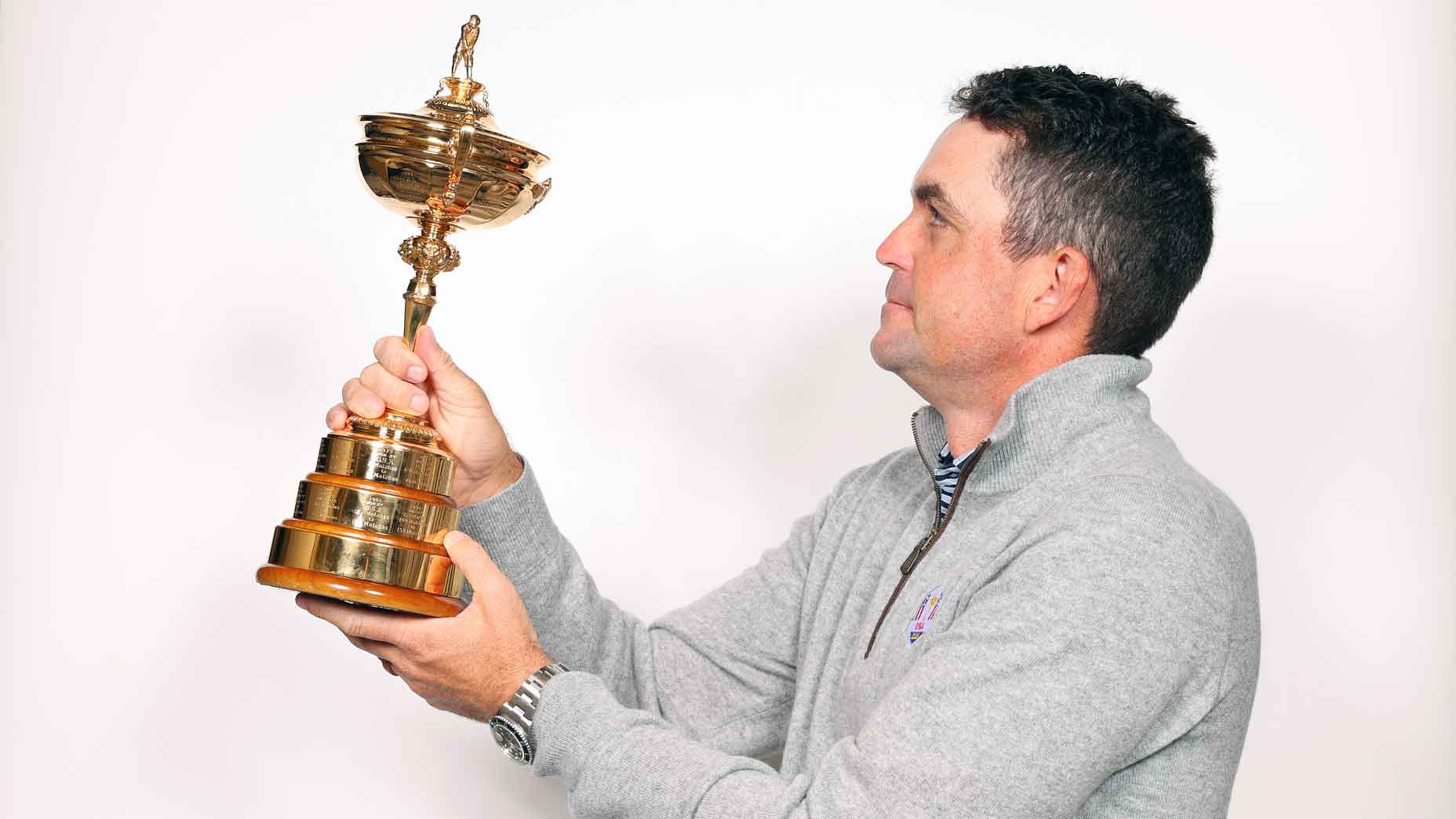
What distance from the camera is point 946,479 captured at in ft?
5.99

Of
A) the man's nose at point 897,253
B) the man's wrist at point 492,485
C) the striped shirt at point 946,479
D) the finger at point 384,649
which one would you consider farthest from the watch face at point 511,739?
the man's nose at point 897,253

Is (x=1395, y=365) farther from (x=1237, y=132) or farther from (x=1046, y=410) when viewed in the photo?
(x=1046, y=410)

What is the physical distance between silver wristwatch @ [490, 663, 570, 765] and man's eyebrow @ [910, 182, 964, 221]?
0.73 m

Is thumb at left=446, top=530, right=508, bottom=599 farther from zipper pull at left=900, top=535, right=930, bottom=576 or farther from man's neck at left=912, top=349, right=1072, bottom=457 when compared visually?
man's neck at left=912, top=349, right=1072, bottom=457

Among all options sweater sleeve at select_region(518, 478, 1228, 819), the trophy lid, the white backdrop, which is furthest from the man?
the white backdrop

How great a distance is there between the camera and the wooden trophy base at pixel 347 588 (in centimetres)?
155

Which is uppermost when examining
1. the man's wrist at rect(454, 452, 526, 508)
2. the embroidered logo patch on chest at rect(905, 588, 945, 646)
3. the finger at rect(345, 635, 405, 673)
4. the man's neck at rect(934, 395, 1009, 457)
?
the man's neck at rect(934, 395, 1009, 457)

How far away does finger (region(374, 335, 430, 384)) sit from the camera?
1693 millimetres

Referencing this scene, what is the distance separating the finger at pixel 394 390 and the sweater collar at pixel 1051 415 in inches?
26.1

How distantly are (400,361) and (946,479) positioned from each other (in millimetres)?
675

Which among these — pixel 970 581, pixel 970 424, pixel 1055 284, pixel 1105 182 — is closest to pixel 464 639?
pixel 970 581

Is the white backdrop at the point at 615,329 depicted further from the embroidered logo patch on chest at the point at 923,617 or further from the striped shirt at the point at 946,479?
the embroidered logo patch on chest at the point at 923,617

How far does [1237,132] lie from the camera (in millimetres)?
2434

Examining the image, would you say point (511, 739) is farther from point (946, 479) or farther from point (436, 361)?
point (946, 479)
